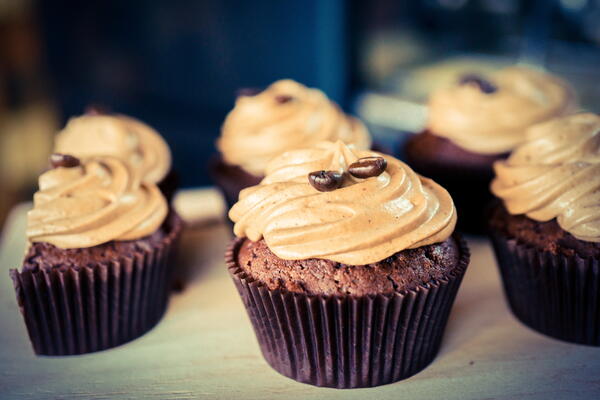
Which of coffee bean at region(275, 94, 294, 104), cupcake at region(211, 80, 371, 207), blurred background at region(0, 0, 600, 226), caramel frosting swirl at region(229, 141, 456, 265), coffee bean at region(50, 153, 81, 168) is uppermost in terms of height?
caramel frosting swirl at region(229, 141, 456, 265)

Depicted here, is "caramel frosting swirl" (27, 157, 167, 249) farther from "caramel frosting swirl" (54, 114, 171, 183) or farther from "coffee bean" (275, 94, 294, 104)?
"coffee bean" (275, 94, 294, 104)

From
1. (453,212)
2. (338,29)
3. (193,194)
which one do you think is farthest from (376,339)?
(338,29)

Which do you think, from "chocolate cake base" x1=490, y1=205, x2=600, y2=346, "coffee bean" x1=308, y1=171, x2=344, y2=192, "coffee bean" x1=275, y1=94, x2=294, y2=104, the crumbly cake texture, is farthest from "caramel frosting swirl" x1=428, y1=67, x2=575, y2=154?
"coffee bean" x1=308, y1=171, x2=344, y2=192

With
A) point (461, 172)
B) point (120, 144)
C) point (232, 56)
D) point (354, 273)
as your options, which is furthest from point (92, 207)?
point (232, 56)

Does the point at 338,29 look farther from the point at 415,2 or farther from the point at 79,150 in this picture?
the point at 79,150

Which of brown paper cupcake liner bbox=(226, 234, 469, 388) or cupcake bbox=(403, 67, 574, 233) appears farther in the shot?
cupcake bbox=(403, 67, 574, 233)

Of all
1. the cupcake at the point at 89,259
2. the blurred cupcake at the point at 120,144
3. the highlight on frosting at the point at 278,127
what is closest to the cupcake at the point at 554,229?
the highlight on frosting at the point at 278,127

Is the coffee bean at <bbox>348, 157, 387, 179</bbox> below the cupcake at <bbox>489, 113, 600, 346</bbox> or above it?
above
